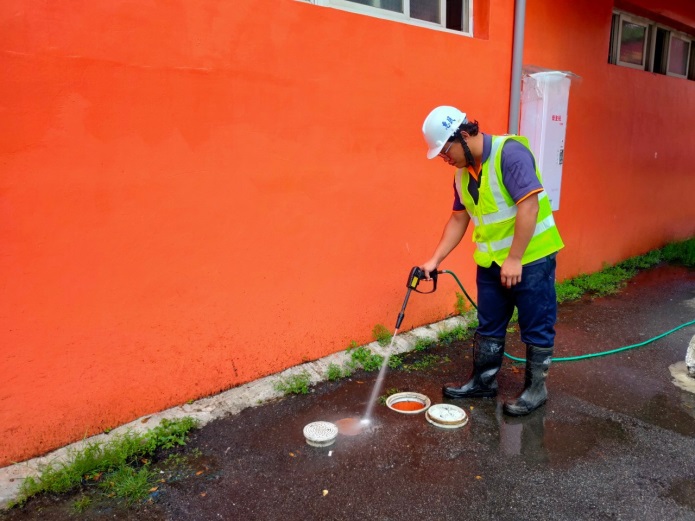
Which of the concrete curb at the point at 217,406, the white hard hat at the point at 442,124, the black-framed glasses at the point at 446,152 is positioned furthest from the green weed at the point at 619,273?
the white hard hat at the point at 442,124

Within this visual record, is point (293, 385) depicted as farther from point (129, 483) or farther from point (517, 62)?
point (517, 62)

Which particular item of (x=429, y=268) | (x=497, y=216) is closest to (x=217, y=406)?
A: (x=429, y=268)

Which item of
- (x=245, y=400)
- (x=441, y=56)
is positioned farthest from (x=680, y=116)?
(x=245, y=400)

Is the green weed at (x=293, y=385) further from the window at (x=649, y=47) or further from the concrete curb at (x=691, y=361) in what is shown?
the window at (x=649, y=47)

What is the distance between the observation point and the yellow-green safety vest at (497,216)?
2.89 metres

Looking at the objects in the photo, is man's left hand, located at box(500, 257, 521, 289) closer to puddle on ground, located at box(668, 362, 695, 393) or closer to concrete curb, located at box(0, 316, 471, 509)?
concrete curb, located at box(0, 316, 471, 509)

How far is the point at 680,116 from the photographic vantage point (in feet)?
25.0

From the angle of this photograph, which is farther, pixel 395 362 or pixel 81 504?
pixel 395 362

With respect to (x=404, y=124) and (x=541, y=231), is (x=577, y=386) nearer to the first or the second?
(x=541, y=231)

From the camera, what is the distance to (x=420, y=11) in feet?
14.2

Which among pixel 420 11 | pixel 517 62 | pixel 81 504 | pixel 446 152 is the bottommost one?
pixel 81 504

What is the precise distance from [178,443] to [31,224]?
1481 mm

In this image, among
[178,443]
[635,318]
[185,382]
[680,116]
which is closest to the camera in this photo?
[178,443]

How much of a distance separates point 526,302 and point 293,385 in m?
1.70
